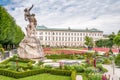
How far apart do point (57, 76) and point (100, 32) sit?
372 ft

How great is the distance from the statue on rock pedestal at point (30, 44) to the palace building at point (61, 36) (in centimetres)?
8489

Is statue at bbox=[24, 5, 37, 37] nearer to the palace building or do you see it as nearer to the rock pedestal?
the rock pedestal

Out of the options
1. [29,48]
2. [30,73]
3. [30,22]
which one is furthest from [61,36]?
[30,73]

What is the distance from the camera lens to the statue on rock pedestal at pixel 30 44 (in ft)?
99.1

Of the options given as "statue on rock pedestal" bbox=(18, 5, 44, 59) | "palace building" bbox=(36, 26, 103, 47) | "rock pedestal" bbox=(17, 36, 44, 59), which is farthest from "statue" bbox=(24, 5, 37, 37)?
"palace building" bbox=(36, 26, 103, 47)

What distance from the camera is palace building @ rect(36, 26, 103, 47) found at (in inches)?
4619

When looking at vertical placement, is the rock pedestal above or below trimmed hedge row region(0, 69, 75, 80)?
above

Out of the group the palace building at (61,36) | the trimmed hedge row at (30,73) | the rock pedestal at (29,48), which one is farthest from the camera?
the palace building at (61,36)

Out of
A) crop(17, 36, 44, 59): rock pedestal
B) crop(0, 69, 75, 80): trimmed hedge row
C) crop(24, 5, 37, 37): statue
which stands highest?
crop(24, 5, 37, 37): statue

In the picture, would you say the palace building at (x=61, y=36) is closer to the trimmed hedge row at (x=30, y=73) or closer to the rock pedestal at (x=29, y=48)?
the rock pedestal at (x=29, y=48)

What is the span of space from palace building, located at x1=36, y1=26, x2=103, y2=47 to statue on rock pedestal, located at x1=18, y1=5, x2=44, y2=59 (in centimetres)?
8489

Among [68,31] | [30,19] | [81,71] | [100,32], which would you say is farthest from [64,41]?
[81,71]

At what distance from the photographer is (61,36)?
Result: 119938 mm

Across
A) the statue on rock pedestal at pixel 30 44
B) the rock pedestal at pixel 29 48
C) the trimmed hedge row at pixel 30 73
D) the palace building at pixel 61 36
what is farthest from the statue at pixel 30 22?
the palace building at pixel 61 36
